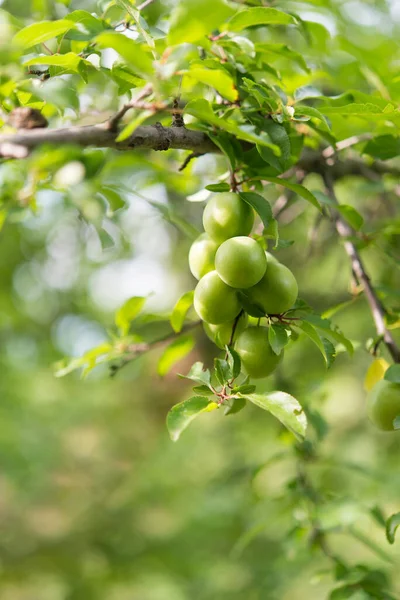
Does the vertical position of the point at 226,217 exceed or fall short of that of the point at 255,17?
it falls short

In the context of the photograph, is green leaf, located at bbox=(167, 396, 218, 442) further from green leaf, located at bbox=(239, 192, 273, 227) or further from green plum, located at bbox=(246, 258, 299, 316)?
green leaf, located at bbox=(239, 192, 273, 227)

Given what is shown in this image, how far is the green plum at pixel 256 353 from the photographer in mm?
752

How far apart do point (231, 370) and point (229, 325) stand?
0.32ft

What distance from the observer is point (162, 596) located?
9.02ft

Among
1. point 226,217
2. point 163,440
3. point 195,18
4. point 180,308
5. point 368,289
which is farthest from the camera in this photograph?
→ point 163,440

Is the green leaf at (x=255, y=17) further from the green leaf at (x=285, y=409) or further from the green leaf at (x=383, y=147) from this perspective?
the green leaf at (x=285, y=409)

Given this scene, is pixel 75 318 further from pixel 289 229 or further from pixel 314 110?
pixel 314 110

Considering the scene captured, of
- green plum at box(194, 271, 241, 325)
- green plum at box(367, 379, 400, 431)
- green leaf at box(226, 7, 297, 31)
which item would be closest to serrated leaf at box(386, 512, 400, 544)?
green plum at box(367, 379, 400, 431)

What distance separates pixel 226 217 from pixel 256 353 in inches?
7.1

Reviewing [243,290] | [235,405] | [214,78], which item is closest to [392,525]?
[235,405]

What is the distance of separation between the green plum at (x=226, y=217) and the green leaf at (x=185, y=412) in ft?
0.71

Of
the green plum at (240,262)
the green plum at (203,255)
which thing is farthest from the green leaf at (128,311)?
the green plum at (240,262)

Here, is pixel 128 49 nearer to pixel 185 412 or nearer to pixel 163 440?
pixel 185 412

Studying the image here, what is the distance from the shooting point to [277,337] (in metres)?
0.73
